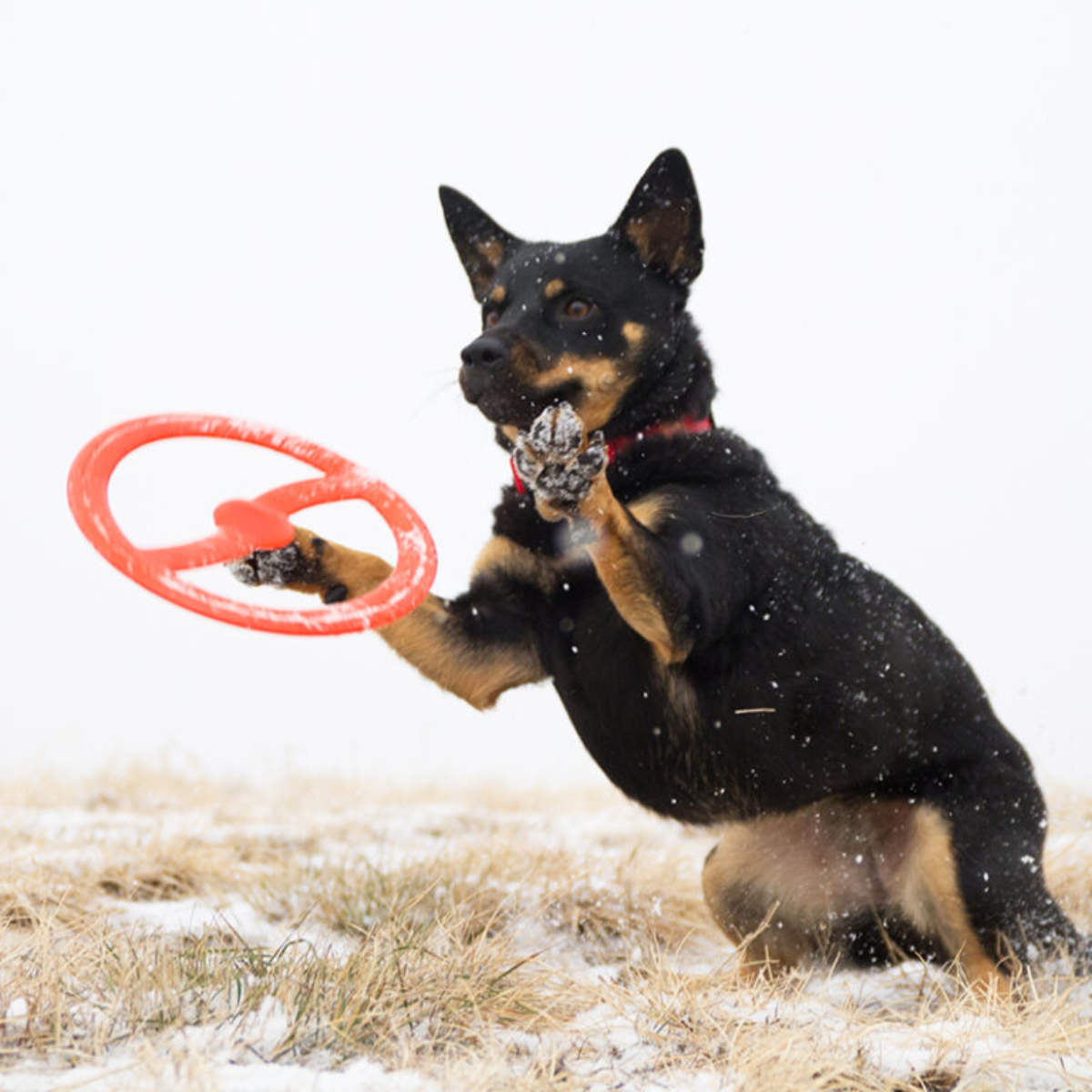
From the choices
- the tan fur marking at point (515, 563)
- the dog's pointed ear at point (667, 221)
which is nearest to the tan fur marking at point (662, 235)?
the dog's pointed ear at point (667, 221)

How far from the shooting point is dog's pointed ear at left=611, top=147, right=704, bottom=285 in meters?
3.31

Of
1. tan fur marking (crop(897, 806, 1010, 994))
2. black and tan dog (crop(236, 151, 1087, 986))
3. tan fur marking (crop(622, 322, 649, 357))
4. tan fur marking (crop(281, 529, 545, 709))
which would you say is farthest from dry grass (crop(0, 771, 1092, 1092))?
tan fur marking (crop(622, 322, 649, 357))

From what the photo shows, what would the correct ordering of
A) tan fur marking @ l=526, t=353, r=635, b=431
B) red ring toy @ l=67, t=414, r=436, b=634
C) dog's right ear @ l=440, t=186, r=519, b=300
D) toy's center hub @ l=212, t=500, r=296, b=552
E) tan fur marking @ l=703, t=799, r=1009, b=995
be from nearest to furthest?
red ring toy @ l=67, t=414, r=436, b=634 < toy's center hub @ l=212, t=500, r=296, b=552 < tan fur marking @ l=526, t=353, r=635, b=431 < tan fur marking @ l=703, t=799, r=1009, b=995 < dog's right ear @ l=440, t=186, r=519, b=300

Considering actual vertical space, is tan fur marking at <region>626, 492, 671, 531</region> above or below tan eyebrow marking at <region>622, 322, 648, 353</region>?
below

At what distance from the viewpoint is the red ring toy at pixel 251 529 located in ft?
8.05

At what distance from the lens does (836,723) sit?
3.17 metres

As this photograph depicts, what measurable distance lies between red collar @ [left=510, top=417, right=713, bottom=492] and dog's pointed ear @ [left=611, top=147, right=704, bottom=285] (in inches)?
18.3

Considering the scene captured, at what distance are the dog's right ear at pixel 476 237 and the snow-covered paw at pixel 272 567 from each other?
3.80 feet

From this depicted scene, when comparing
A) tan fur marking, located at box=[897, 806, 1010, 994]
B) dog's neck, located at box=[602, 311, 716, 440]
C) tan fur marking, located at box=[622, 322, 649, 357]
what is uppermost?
tan fur marking, located at box=[622, 322, 649, 357]

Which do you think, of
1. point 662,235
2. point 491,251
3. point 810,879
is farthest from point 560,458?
point 810,879

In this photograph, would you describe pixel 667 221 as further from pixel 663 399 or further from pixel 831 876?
pixel 831 876

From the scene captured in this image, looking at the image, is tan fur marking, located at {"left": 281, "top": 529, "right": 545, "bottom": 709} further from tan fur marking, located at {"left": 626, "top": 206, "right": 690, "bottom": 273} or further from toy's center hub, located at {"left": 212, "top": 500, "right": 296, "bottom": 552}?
tan fur marking, located at {"left": 626, "top": 206, "right": 690, "bottom": 273}

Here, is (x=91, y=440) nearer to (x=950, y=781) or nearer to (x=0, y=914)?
(x=0, y=914)

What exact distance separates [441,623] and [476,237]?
4.48 ft
